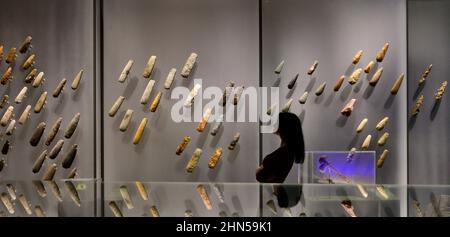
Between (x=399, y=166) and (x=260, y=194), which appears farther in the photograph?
(x=399, y=166)

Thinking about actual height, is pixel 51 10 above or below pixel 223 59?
above

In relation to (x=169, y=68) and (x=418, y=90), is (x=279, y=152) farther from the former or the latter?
Result: (x=418, y=90)

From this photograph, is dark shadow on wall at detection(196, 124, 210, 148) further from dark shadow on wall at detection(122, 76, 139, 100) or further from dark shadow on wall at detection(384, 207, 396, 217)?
dark shadow on wall at detection(384, 207, 396, 217)

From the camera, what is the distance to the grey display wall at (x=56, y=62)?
5.26 metres

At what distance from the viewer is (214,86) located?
17.1ft

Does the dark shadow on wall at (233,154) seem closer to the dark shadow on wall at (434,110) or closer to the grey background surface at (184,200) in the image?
the dark shadow on wall at (434,110)

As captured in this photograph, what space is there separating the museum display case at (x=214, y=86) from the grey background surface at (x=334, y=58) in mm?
11

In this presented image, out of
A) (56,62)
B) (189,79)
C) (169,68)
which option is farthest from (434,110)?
(56,62)

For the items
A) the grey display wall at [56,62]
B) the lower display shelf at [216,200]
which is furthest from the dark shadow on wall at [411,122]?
the lower display shelf at [216,200]

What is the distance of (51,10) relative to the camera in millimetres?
5273

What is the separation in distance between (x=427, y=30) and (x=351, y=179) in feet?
6.16
